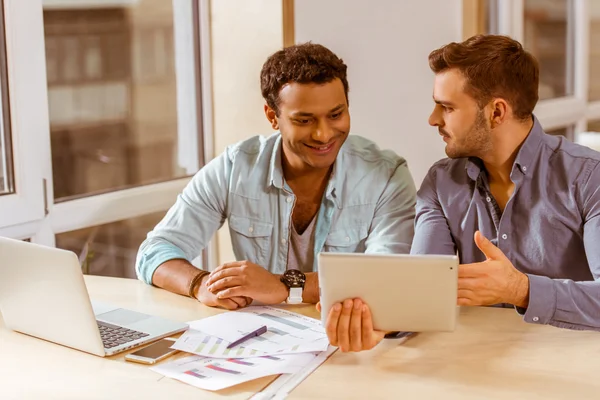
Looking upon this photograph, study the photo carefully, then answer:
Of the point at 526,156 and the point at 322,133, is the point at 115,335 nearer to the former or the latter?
the point at 322,133

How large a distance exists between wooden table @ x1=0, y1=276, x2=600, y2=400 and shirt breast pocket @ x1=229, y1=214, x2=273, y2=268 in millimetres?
745

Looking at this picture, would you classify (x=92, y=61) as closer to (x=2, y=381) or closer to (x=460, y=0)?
(x=460, y=0)

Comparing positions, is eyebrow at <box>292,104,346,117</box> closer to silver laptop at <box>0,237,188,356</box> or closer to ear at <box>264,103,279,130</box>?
ear at <box>264,103,279,130</box>

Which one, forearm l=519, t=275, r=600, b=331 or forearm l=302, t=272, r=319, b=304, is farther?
forearm l=302, t=272, r=319, b=304

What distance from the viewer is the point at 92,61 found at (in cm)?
308

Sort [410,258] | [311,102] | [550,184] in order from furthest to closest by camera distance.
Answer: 1. [311,102]
2. [550,184]
3. [410,258]

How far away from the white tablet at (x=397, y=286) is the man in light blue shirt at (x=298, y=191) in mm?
620

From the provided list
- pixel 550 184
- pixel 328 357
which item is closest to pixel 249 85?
pixel 550 184

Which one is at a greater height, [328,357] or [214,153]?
[214,153]

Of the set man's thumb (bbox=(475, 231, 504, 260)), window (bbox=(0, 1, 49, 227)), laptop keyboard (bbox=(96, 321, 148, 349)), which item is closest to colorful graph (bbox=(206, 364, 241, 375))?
laptop keyboard (bbox=(96, 321, 148, 349))

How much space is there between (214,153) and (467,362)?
1.84m

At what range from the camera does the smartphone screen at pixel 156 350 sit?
1.52 m

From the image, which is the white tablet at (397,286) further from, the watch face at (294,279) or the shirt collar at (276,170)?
the shirt collar at (276,170)

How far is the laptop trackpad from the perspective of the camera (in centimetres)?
171
